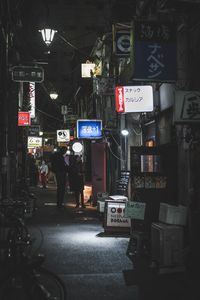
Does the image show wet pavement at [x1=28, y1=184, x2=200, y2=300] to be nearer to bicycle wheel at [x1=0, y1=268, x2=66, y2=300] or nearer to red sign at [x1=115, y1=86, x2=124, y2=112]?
bicycle wheel at [x1=0, y1=268, x2=66, y2=300]

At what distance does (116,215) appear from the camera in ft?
46.1

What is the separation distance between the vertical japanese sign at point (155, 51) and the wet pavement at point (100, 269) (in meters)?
5.02

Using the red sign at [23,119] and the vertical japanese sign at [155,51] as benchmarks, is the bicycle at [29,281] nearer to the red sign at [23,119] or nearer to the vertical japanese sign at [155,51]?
the vertical japanese sign at [155,51]

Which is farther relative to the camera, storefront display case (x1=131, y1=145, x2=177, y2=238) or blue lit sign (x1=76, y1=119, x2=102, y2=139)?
blue lit sign (x1=76, y1=119, x2=102, y2=139)

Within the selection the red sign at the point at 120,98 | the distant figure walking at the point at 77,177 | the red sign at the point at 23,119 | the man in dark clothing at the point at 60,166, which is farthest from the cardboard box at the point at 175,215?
the red sign at the point at 23,119

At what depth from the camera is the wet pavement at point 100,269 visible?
325 inches

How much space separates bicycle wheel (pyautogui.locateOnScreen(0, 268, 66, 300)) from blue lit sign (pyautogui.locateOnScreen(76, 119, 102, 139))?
19.1 m

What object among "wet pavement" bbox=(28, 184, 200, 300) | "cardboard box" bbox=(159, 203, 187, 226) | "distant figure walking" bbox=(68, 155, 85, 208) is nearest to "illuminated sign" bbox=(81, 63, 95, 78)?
"distant figure walking" bbox=(68, 155, 85, 208)

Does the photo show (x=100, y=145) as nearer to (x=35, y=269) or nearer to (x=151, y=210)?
(x=151, y=210)

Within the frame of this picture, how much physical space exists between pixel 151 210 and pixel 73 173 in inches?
417

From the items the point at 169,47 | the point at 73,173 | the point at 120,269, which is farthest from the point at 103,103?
the point at 120,269

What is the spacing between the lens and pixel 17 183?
20.9 meters

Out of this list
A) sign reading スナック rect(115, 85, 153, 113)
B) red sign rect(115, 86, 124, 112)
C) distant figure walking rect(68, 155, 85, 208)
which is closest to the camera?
sign reading スナック rect(115, 85, 153, 113)

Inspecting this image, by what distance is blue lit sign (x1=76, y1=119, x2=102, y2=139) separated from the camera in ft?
82.2
